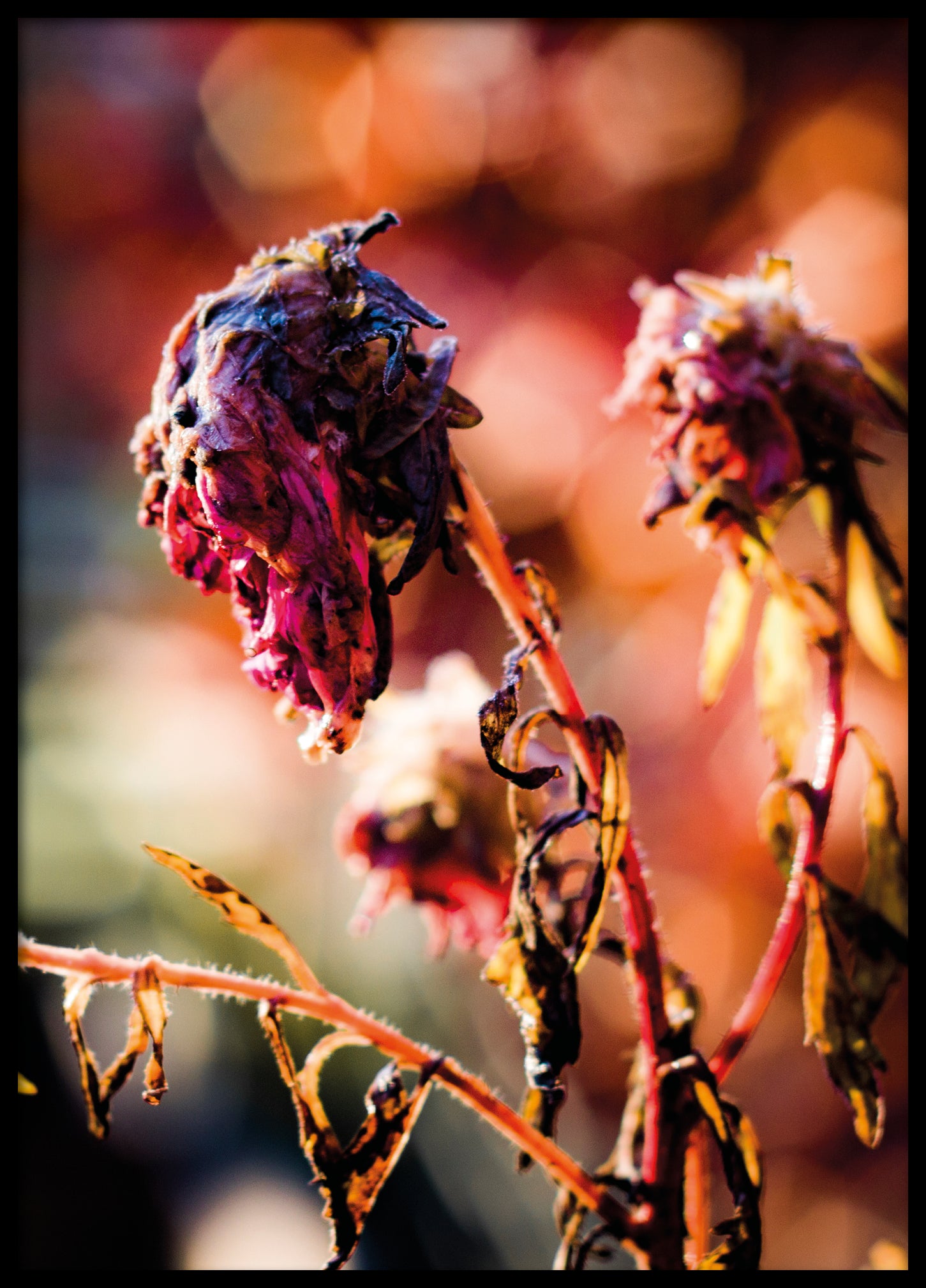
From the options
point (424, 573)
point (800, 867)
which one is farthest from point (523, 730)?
point (424, 573)

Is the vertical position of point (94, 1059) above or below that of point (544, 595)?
below

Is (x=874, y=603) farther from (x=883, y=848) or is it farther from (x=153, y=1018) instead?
(x=153, y=1018)

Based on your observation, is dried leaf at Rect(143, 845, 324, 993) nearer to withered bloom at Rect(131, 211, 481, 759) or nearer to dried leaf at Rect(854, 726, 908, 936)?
withered bloom at Rect(131, 211, 481, 759)

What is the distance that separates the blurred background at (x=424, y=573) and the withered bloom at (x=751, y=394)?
72cm

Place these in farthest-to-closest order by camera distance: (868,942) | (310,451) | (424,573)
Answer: (424,573) → (868,942) → (310,451)

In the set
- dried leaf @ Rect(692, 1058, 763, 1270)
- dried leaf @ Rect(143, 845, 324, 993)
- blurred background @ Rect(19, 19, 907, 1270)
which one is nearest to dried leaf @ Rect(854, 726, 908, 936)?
dried leaf @ Rect(692, 1058, 763, 1270)

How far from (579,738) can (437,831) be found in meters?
0.14

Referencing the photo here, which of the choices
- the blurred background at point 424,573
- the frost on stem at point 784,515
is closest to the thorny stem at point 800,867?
the frost on stem at point 784,515

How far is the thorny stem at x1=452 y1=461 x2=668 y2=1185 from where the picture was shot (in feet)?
0.87

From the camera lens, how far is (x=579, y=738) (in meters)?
0.28

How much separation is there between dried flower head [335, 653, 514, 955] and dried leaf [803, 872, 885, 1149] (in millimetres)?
125
